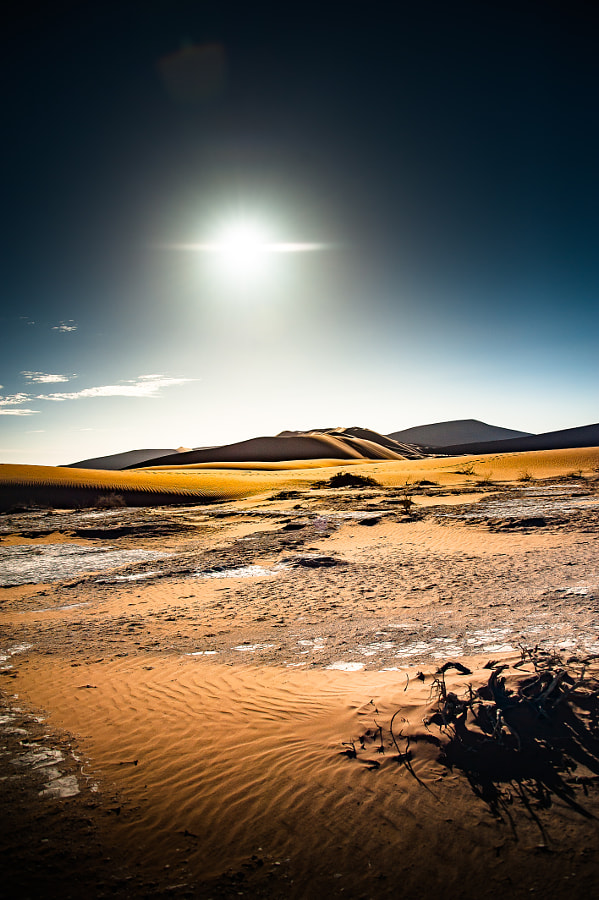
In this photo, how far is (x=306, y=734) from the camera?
155 inches

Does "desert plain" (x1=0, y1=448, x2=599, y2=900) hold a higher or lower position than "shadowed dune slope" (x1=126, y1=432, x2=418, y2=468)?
lower

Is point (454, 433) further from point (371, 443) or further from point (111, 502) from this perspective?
point (111, 502)

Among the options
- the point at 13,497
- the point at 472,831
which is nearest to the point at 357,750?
the point at 472,831

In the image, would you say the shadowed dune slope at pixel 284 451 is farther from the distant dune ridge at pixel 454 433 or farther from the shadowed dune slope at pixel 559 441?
Result: the distant dune ridge at pixel 454 433

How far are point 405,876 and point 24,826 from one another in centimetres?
253

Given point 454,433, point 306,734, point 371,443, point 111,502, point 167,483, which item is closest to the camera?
point 306,734

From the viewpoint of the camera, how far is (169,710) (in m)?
4.59

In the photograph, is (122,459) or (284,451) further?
(122,459)

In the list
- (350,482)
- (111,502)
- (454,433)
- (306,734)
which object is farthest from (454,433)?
(306,734)

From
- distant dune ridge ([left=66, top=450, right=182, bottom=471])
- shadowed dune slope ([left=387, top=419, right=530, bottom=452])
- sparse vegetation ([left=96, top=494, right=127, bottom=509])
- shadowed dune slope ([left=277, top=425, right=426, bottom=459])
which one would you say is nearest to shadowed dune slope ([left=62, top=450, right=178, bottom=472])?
distant dune ridge ([left=66, top=450, right=182, bottom=471])

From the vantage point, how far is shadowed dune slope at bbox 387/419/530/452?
182 metres

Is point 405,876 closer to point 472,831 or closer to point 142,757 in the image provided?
point 472,831

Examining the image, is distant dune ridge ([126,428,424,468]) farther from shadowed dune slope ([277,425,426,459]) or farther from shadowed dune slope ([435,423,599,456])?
shadowed dune slope ([435,423,599,456])

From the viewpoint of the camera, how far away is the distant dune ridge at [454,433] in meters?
182
